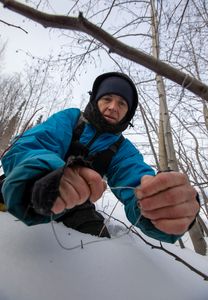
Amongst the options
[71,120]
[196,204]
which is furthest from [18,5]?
[196,204]

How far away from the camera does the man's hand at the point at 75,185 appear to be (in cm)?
52

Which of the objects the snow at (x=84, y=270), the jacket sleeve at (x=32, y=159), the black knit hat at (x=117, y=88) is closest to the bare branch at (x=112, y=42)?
the jacket sleeve at (x=32, y=159)

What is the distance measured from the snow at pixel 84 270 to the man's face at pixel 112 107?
26.9 inches

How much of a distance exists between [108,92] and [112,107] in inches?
5.4

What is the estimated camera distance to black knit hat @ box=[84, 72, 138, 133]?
1341 millimetres

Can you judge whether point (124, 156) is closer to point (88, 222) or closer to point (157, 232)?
point (88, 222)

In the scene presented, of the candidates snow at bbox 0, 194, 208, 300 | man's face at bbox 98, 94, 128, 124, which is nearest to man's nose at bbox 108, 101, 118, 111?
man's face at bbox 98, 94, 128, 124

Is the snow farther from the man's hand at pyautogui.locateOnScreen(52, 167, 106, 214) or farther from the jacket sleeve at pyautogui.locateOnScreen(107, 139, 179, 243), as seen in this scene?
the man's hand at pyautogui.locateOnScreen(52, 167, 106, 214)

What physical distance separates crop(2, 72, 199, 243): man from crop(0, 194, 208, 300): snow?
12cm

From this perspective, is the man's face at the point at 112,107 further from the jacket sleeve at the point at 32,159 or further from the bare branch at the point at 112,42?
the bare branch at the point at 112,42

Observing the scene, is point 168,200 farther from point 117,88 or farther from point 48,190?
point 117,88

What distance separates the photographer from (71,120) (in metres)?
1.31

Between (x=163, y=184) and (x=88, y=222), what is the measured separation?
0.68m

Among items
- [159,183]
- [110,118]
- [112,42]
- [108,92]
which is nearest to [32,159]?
[159,183]
